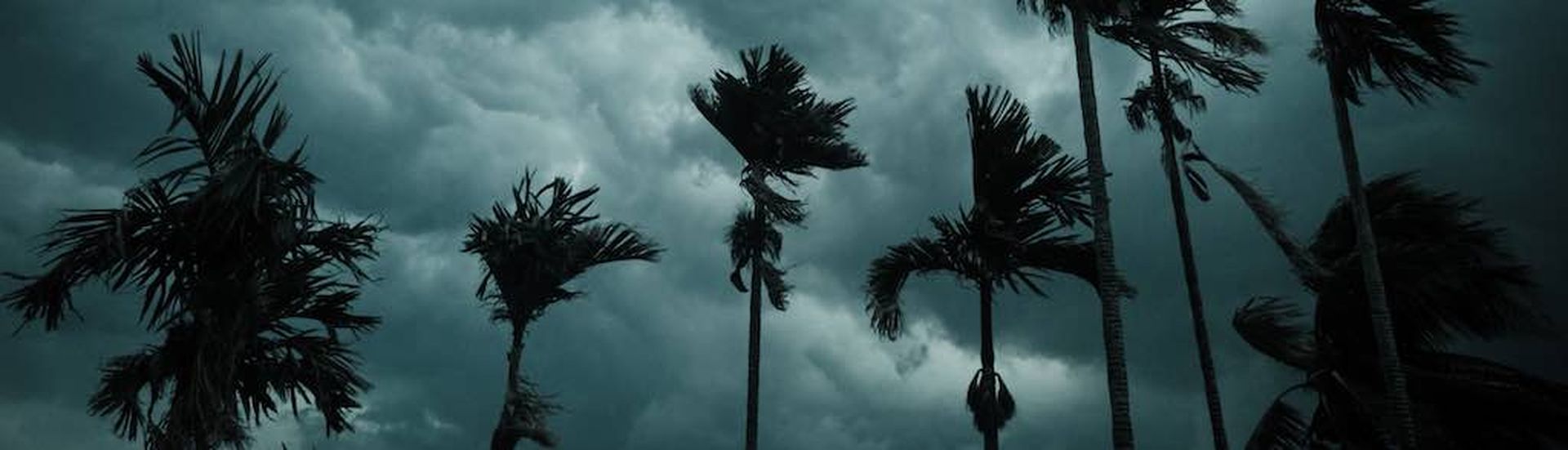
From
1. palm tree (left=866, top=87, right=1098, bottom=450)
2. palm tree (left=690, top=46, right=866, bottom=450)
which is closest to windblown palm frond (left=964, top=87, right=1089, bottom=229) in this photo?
palm tree (left=866, top=87, right=1098, bottom=450)

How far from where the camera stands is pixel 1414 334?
1473 centimetres

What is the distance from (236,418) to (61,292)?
63.4 inches

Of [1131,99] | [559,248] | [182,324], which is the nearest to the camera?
[182,324]

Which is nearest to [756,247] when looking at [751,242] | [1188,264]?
[751,242]

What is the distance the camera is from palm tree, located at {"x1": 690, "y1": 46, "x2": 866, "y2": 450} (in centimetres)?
1917

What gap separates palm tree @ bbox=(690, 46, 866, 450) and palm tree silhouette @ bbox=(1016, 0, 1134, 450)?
668cm

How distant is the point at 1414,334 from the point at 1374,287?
2649 mm

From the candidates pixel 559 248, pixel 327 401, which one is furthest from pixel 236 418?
pixel 559 248

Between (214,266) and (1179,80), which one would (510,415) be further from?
(1179,80)

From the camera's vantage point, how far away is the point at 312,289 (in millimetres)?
8625

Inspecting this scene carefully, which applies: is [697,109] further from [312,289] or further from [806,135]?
[312,289]

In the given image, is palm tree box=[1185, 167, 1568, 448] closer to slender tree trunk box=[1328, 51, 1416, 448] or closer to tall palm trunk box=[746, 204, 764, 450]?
slender tree trunk box=[1328, 51, 1416, 448]

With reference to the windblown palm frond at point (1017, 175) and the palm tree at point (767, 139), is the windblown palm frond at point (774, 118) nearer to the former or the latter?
the palm tree at point (767, 139)

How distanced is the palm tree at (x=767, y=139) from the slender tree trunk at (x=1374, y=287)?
27.8 ft
